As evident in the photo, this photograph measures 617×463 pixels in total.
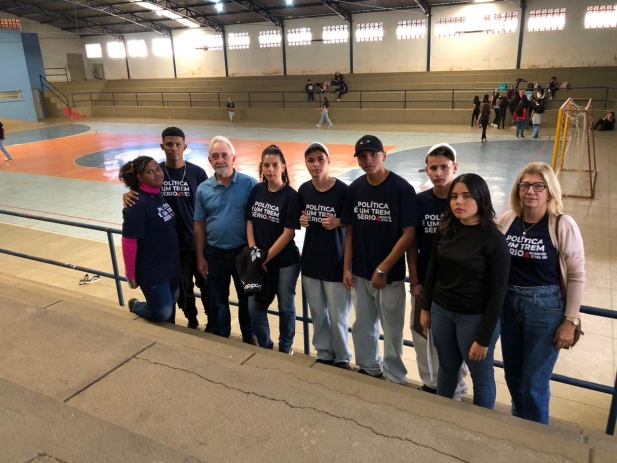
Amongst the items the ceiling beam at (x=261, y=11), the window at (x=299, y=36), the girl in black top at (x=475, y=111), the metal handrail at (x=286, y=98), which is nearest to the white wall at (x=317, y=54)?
the window at (x=299, y=36)

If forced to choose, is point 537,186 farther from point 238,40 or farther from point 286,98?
point 238,40

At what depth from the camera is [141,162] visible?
13.0 ft

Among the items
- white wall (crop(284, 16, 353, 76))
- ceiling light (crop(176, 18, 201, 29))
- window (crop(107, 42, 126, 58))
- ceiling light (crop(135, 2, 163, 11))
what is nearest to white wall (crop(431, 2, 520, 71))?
white wall (crop(284, 16, 353, 76))

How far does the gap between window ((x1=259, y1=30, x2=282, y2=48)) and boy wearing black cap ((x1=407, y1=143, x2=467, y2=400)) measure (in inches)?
1361

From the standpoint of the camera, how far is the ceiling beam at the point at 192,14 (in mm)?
31783

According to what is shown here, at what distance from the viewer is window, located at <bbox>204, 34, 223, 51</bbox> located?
3688cm

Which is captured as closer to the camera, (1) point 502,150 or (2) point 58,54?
(1) point 502,150

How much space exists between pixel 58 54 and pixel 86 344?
149 ft

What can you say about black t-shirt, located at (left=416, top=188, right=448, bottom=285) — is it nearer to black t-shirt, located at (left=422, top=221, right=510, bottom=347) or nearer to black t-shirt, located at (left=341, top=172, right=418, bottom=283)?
black t-shirt, located at (left=341, top=172, right=418, bottom=283)

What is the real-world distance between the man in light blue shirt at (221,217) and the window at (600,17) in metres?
29.4

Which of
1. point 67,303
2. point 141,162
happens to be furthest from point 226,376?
point 67,303

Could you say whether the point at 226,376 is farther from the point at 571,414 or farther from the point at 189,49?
the point at 189,49

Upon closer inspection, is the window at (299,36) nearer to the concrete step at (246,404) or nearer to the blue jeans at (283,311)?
the blue jeans at (283,311)

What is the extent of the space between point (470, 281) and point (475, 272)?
69 mm
